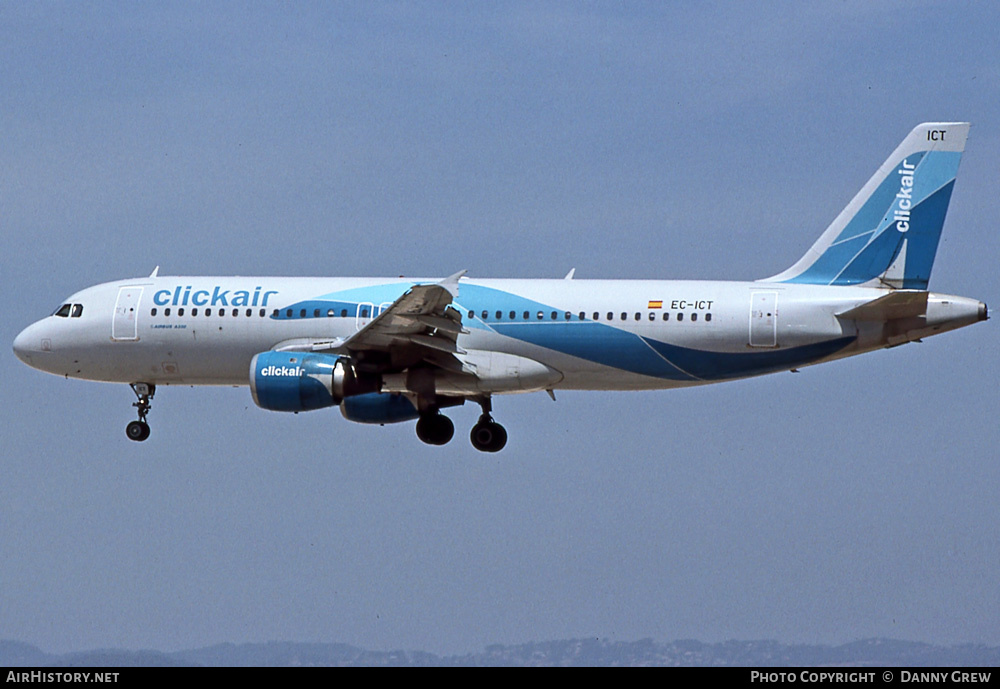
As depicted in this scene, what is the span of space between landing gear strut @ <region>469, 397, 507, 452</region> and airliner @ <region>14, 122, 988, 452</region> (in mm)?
44

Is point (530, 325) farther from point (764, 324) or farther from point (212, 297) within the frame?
point (212, 297)

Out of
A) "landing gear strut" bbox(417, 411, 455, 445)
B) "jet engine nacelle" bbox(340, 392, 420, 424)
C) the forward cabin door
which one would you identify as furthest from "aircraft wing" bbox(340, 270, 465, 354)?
the forward cabin door

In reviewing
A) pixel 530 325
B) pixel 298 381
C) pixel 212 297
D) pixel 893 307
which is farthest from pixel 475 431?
pixel 893 307

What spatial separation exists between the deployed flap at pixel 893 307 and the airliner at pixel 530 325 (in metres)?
0.04

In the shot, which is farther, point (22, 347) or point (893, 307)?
point (22, 347)

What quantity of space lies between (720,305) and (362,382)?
10.6m

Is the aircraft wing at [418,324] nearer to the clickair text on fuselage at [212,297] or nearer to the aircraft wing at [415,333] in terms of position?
the aircraft wing at [415,333]

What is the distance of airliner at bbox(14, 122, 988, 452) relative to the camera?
47.2 m

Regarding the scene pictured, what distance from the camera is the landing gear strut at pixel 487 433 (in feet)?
168

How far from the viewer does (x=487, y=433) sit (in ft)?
168

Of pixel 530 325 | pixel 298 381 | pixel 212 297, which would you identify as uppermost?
pixel 212 297

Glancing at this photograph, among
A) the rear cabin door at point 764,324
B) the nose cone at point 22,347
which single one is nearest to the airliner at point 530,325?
the rear cabin door at point 764,324

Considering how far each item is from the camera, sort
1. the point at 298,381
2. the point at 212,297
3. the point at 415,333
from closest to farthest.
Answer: the point at 298,381
the point at 415,333
the point at 212,297

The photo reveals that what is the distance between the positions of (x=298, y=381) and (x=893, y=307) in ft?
54.6
